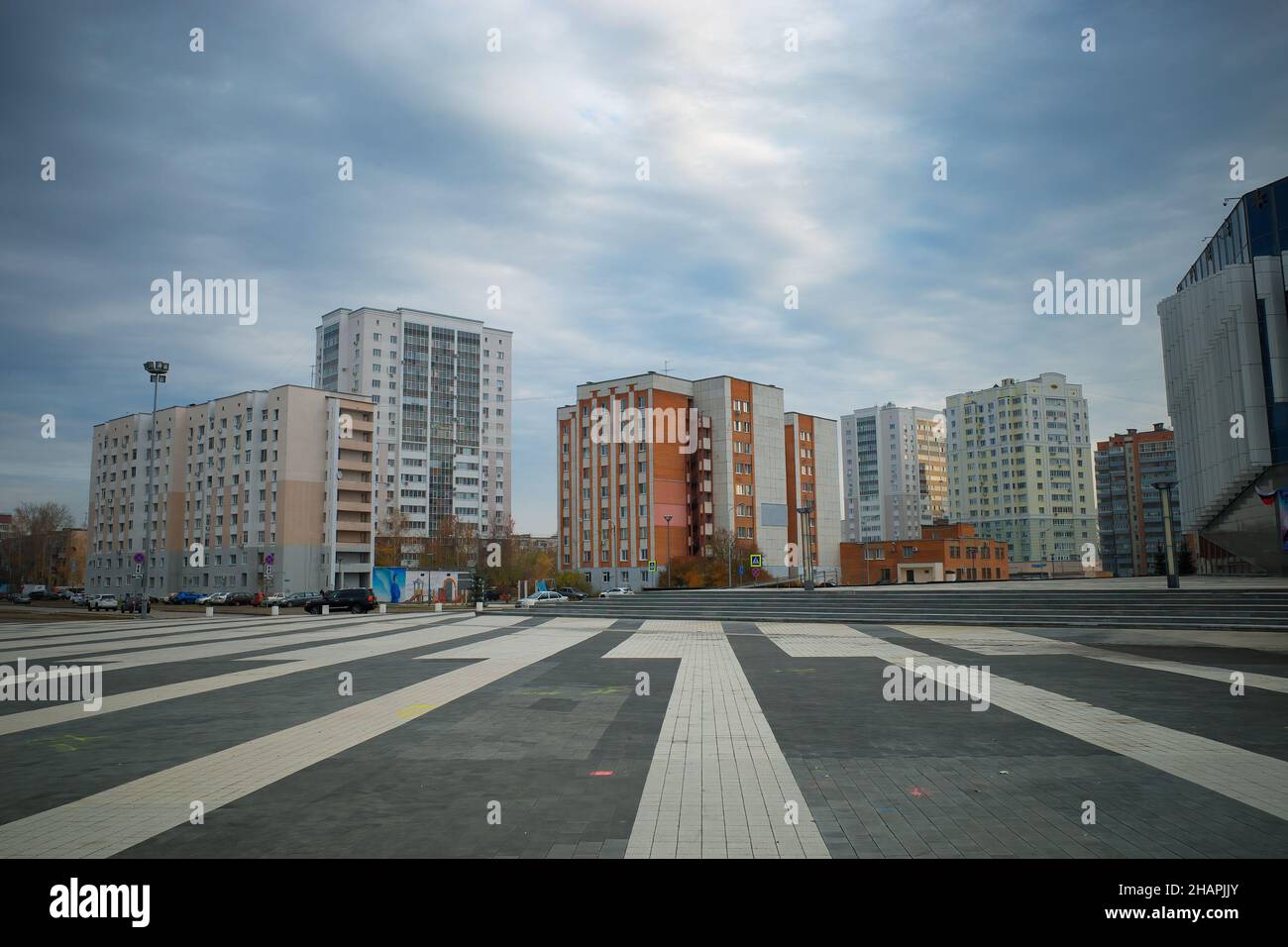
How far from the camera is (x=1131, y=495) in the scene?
148 metres

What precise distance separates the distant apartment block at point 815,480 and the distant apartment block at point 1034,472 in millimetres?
43659

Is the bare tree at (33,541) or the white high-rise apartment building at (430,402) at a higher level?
the white high-rise apartment building at (430,402)

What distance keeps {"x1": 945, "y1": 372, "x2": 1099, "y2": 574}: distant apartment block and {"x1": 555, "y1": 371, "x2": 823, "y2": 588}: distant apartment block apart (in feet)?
199

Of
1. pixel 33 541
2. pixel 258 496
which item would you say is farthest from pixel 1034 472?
pixel 33 541

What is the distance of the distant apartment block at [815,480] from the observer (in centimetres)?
10538

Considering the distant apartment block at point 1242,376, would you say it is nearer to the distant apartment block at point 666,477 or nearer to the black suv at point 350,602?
the black suv at point 350,602

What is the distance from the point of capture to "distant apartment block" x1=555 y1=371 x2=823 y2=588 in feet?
287

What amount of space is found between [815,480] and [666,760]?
104037 mm

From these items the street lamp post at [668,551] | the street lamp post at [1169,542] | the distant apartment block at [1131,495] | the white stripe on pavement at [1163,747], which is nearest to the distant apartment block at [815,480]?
the street lamp post at [668,551]

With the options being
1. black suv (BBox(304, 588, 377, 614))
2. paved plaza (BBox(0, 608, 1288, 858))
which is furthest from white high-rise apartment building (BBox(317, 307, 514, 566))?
paved plaza (BBox(0, 608, 1288, 858))

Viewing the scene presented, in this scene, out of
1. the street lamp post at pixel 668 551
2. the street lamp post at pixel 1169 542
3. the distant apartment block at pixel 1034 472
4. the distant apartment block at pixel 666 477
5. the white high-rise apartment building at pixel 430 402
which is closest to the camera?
the street lamp post at pixel 1169 542

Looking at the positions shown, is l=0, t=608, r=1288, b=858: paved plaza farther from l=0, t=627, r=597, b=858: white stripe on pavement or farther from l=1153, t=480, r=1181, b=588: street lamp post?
l=1153, t=480, r=1181, b=588: street lamp post
